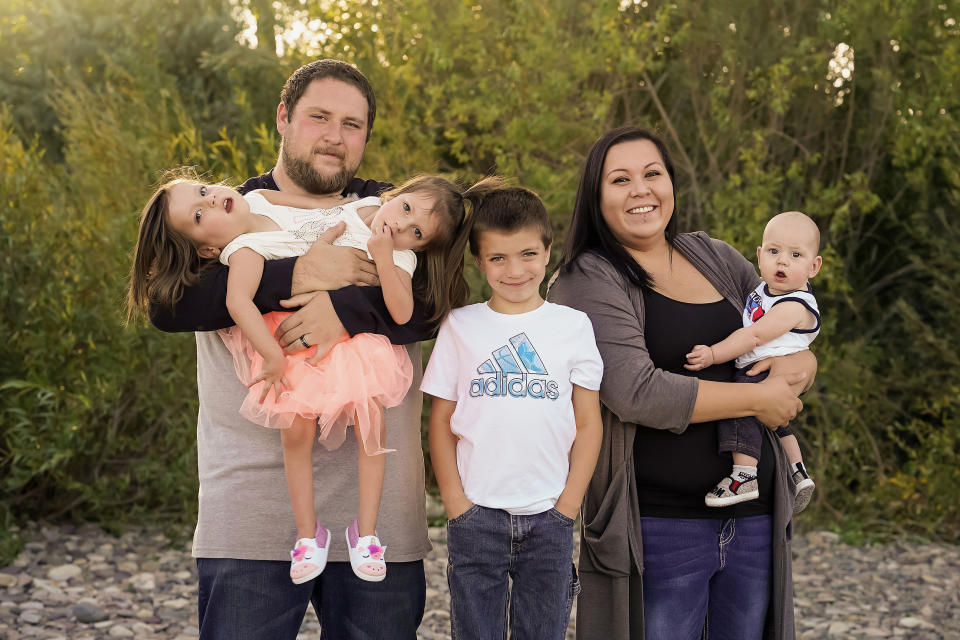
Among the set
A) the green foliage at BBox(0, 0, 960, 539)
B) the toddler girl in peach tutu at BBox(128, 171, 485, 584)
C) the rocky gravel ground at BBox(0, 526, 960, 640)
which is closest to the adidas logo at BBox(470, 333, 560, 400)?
the toddler girl in peach tutu at BBox(128, 171, 485, 584)

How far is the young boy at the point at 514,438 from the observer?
2.44 m

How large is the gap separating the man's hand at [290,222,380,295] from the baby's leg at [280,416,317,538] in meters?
0.35


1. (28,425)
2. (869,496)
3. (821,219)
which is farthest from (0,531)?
(821,219)

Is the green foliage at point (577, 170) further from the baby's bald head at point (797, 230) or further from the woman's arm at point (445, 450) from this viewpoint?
the woman's arm at point (445, 450)

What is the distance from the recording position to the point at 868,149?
732 cm

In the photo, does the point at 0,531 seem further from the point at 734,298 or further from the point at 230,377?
the point at 734,298

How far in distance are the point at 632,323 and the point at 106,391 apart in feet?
13.3

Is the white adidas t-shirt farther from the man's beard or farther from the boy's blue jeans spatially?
the man's beard

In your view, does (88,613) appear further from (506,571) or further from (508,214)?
(508,214)

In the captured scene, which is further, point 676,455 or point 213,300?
point 676,455

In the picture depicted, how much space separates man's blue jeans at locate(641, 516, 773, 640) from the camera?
8.82ft

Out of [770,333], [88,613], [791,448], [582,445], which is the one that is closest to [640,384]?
[582,445]

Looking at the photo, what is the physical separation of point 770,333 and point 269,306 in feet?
4.63

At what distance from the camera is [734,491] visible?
266 centimetres
